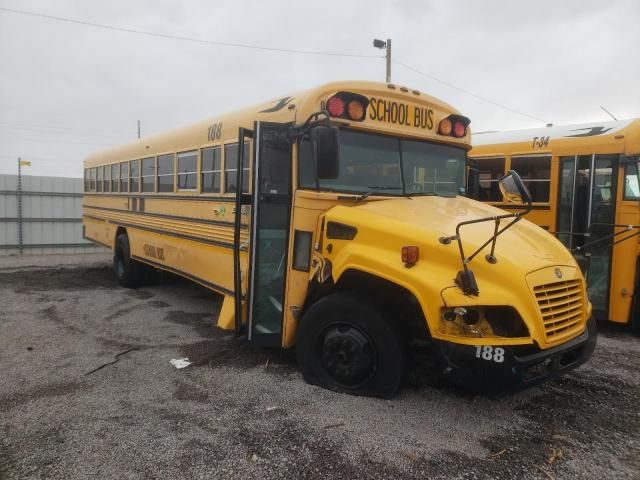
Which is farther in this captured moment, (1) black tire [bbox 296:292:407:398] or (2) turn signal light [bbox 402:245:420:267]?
(1) black tire [bbox 296:292:407:398]

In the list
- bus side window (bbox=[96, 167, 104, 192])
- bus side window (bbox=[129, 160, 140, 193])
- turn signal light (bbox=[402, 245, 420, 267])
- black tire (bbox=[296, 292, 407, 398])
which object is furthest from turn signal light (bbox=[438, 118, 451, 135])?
bus side window (bbox=[96, 167, 104, 192])

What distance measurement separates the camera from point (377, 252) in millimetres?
3336

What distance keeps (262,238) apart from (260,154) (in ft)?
2.25

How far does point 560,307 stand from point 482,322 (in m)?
0.59

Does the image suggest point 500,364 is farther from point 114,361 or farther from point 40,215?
point 40,215

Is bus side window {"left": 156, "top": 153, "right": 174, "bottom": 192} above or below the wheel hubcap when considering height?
above

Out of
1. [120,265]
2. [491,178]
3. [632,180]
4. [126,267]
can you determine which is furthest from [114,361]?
[632,180]

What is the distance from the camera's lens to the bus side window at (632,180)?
18.1 ft

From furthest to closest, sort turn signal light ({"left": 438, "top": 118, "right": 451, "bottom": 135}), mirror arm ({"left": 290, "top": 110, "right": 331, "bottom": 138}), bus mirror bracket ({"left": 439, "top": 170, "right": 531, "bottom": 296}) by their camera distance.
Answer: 1. turn signal light ({"left": 438, "top": 118, "right": 451, "bottom": 135})
2. mirror arm ({"left": 290, "top": 110, "right": 331, "bottom": 138})
3. bus mirror bracket ({"left": 439, "top": 170, "right": 531, "bottom": 296})

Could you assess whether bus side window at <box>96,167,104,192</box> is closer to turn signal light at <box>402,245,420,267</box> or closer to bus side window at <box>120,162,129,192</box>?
bus side window at <box>120,162,129,192</box>

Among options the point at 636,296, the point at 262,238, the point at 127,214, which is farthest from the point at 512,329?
the point at 127,214

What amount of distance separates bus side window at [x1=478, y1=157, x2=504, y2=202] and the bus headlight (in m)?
4.33

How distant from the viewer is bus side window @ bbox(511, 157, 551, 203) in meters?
6.40

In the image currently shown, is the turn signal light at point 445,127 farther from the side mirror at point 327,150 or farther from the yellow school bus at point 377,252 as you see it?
the side mirror at point 327,150
